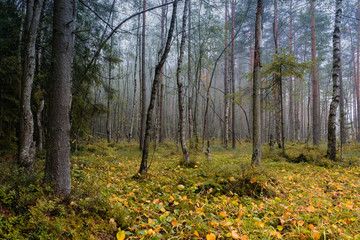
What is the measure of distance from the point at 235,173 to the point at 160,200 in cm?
169

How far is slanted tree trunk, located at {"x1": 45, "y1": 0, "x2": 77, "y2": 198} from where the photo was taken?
94.7 inches

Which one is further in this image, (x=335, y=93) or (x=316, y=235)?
(x=335, y=93)

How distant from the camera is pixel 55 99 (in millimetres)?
2426

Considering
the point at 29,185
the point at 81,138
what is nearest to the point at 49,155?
the point at 29,185

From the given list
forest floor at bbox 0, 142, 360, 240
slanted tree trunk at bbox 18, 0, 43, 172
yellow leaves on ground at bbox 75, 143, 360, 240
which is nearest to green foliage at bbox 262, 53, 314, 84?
yellow leaves on ground at bbox 75, 143, 360, 240

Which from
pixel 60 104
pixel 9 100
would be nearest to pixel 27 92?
pixel 60 104

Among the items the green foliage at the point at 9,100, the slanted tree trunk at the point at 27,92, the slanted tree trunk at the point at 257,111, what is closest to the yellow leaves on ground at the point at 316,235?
the slanted tree trunk at the point at 257,111

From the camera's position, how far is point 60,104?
95.9 inches

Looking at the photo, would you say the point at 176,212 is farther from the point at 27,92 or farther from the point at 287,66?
the point at 287,66

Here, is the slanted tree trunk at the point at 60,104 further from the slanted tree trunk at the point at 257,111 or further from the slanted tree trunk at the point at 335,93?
the slanted tree trunk at the point at 335,93

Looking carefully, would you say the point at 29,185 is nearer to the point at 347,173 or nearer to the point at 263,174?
the point at 263,174

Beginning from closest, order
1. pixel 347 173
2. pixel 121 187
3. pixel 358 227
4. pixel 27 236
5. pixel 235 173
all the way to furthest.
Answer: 1. pixel 27 236
2. pixel 358 227
3. pixel 121 187
4. pixel 235 173
5. pixel 347 173

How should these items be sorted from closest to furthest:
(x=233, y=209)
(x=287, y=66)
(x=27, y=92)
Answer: (x=233, y=209) < (x=27, y=92) < (x=287, y=66)

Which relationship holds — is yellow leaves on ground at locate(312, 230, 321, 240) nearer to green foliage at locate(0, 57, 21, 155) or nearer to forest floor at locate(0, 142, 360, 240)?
forest floor at locate(0, 142, 360, 240)
